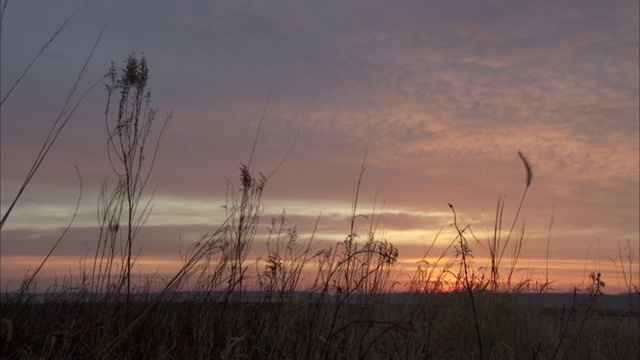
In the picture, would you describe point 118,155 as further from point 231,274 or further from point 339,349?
point 339,349

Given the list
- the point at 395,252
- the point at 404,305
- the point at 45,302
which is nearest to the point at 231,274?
the point at 395,252

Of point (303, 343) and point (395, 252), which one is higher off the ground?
point (395, 252)

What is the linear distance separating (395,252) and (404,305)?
1842mm

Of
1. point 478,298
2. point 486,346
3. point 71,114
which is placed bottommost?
point 486,346

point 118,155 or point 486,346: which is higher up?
point 118,155

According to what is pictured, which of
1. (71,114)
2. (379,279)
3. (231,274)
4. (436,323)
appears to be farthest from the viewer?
(379,279)

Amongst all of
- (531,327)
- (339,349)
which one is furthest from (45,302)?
(531,327)

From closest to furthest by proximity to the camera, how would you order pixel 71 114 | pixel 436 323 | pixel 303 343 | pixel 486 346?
pixel 71 114
pixel 303 343
pixel 486 346
pixel 436 323

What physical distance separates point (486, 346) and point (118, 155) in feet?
12.0

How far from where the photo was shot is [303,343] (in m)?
3.58

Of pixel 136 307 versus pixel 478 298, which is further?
pixel 478 298

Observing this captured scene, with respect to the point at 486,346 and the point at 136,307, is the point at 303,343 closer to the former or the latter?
the point at 136,307

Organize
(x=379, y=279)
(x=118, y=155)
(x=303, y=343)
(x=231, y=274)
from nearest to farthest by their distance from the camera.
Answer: (x=303, y=343)
(x=118, y=155)
(x=231, y=274)
(x=379, y=279)

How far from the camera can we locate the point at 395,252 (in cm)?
506
